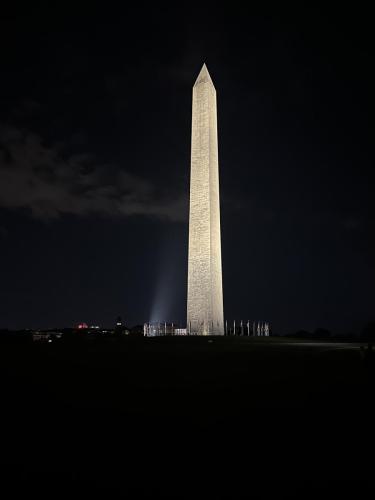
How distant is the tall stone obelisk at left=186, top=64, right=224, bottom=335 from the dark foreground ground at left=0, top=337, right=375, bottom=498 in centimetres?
2412

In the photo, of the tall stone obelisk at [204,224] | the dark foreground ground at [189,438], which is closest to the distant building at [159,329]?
the tall stone obelisk at [204,224]

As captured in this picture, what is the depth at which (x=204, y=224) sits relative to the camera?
33.9 meters

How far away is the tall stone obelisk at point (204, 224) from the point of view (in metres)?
33.4

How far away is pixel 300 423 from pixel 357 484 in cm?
191

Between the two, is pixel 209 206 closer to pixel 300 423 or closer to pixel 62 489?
pixel 300 423

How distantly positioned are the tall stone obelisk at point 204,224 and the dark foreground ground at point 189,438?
24116 mm

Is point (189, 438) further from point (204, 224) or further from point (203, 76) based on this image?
point (203, 76)

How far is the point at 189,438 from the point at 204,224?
1155 inches

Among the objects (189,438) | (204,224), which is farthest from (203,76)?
(189,438)

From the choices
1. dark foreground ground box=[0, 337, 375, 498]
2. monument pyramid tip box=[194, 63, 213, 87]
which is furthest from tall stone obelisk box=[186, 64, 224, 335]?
dark foreground ground box=[0, 337, 375, 498]

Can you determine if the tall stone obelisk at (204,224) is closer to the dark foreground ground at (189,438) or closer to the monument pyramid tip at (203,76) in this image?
the monument pyramid tip at (203,76)

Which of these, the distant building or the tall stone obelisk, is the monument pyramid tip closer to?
the tall stone obelisk

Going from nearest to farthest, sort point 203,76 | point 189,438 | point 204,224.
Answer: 1. point 189,438
2. point 204,224
3. point 203,76

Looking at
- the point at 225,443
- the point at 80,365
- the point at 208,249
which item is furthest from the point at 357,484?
the point at 208,249
